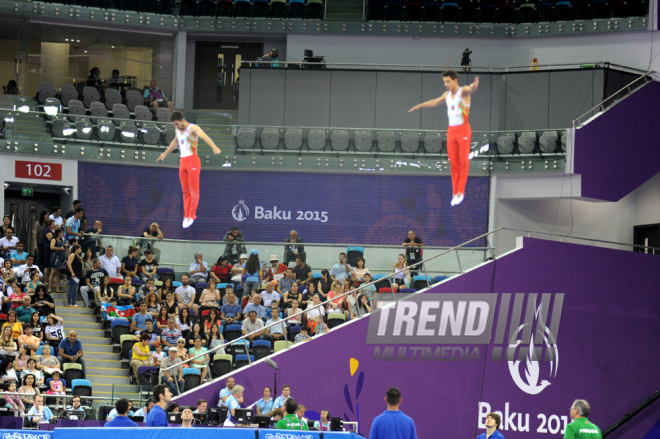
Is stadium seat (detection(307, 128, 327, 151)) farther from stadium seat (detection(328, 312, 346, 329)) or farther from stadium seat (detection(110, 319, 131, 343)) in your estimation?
stadium seat (detection(110, 319, 131, 343))

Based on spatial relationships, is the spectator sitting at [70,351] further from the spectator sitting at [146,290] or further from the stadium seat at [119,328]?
the spectator sitting at [146,290]

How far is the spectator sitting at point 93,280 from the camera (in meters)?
15.2

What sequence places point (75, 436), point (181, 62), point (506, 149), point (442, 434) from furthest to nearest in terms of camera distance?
point (181, 62) < point (506, 149) < point (442, 434) < point (75, 436)

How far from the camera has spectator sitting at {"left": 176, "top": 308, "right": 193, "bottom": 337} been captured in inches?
559

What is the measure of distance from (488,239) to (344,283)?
310 cm

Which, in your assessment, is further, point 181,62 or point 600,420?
point 181,62

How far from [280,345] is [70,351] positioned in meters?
3.34

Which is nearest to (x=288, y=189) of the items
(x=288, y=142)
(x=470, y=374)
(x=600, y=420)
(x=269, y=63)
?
(x=288, y=142)

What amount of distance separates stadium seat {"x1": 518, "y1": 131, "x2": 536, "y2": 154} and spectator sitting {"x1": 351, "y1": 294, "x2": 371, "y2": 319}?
626cm

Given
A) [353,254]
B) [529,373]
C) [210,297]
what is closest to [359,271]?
[353,254]

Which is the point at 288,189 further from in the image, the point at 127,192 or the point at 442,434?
the point at 442,434

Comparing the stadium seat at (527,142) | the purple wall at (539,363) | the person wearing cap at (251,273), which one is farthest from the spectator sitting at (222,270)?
the stadium seat at (527,142)

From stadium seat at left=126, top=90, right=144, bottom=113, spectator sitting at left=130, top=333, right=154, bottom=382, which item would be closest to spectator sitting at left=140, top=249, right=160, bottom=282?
spectator sitting at left=130, top=333, right=154, bottom=382

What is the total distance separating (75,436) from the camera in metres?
8.20
